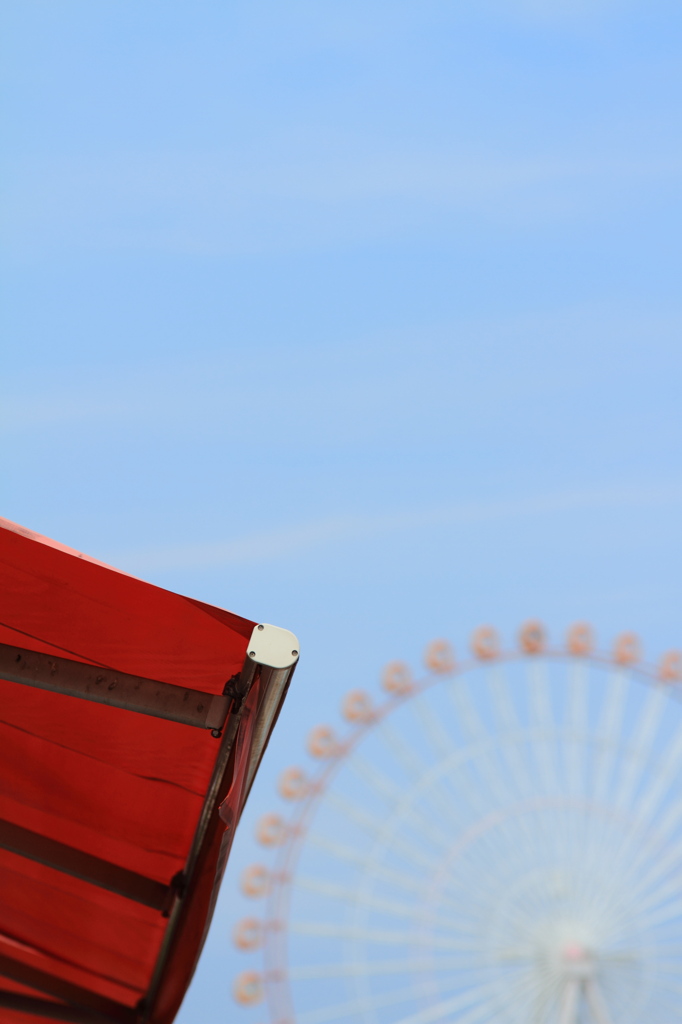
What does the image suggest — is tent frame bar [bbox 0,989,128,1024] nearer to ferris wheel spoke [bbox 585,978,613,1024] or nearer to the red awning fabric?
the red awning fabric

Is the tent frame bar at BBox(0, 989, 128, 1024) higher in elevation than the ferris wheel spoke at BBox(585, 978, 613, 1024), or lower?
higher

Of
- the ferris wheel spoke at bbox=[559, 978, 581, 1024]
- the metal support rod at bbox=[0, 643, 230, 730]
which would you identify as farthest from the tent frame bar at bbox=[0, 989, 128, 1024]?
the ferris wheel spoke at bbox=[559, 978, 581, 1024]

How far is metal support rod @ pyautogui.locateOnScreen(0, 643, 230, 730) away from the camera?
84.7 inches

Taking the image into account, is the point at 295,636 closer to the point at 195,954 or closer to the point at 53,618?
the point at 53,618

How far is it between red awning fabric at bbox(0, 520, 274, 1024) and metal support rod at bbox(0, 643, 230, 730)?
2 cm

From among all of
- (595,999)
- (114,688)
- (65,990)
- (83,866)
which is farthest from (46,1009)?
(595,999)

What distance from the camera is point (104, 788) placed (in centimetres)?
240

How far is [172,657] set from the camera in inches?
84.0

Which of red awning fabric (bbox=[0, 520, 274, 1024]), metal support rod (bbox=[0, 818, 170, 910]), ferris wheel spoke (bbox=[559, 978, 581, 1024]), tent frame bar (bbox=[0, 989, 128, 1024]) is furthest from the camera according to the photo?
ferris wheel spoke (bbox=[559, 978, 581, 1024])

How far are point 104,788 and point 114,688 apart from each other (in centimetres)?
32

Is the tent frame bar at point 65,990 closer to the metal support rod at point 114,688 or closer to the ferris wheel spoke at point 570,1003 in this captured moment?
the metal support rod at point 114,688

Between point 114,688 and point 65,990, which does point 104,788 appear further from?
point 65,990

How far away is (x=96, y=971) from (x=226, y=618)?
1223 millimetres

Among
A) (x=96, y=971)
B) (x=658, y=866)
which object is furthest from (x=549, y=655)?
(x=96, y=971)
